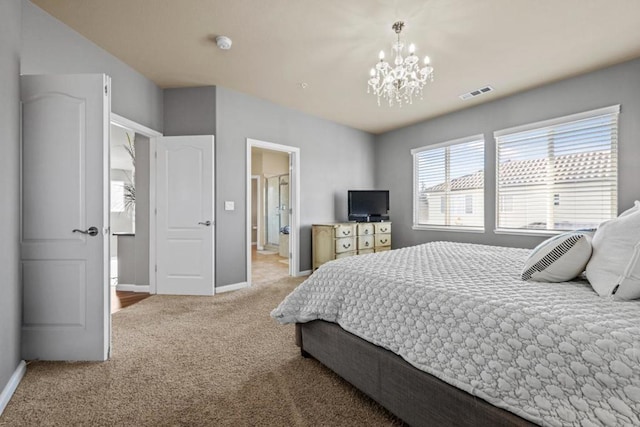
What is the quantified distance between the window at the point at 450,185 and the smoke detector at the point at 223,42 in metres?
3.62

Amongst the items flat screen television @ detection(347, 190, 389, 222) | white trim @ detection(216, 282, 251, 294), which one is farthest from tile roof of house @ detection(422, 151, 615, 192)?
white trim @ detection(216, 282, 251, 294)

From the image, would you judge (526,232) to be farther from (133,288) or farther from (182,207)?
(133,288)

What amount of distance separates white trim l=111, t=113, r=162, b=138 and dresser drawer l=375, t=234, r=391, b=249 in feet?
12.5

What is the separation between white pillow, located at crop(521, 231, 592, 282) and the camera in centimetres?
142

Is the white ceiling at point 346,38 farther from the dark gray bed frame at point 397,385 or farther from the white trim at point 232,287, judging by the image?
the white trim at point 232,287

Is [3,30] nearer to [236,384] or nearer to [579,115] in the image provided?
[236,384]

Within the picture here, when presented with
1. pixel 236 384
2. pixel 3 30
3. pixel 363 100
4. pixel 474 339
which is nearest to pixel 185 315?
pixel 236 384

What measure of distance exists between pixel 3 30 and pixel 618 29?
461 cm

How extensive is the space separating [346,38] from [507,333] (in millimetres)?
2729

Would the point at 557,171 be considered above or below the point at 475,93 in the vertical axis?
below

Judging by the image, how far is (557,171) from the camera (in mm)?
3670

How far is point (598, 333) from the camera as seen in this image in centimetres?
91

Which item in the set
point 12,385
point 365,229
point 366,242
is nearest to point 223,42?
point 12,385

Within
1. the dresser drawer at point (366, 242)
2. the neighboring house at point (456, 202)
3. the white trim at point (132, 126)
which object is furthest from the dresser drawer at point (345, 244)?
the white trim at point (132, 126)
